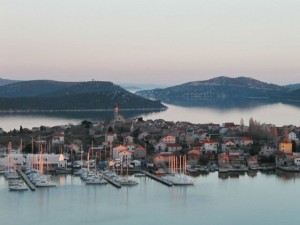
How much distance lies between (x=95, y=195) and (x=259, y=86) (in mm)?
49104

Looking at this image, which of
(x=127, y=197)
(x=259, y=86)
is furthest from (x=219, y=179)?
(x=259, y=86)

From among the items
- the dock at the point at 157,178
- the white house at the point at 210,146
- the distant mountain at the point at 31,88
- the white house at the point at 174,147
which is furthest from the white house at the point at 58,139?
the distant mountain at the point at 31,88

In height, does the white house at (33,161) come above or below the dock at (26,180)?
above

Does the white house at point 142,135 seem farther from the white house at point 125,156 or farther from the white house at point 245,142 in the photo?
the white house at point 125,156

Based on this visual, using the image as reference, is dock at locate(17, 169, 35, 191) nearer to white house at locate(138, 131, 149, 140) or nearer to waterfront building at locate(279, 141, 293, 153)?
white house at locate(138, 131, 149, 140)

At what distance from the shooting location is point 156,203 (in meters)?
6.91

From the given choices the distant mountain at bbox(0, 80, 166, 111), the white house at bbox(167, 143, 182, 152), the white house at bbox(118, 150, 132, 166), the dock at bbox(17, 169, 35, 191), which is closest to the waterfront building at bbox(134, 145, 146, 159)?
the white house at bbox(118, 150, 132, 166)

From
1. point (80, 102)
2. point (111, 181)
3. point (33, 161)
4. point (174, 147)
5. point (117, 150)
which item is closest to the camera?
point (111, 181)

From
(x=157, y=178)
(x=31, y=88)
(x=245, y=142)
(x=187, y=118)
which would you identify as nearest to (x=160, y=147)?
(x=245, y=142)

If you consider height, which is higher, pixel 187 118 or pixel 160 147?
pixel 187 118

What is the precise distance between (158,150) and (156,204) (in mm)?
4406

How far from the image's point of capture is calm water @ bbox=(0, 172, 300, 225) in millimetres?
6215

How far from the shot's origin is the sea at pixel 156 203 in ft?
20.4

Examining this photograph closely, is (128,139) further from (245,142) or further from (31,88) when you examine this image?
(31,88)
